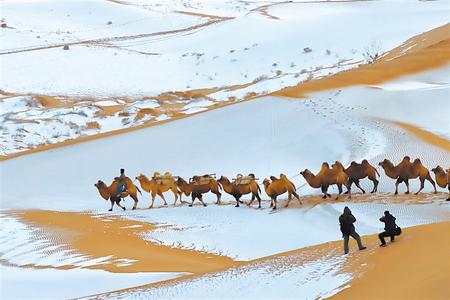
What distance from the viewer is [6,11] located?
75062 millimetres

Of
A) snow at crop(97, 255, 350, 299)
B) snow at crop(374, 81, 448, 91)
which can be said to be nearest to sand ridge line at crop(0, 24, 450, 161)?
snow at crop(374, 81, 448, 91)

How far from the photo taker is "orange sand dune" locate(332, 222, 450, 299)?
9141 millimetres

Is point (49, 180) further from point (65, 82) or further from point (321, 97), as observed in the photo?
point (65, 82)

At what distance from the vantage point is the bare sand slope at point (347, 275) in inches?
374

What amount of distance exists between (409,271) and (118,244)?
7927 millimetres

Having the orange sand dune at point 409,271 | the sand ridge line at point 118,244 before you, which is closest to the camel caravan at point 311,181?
the sand ridge line at point 118,244

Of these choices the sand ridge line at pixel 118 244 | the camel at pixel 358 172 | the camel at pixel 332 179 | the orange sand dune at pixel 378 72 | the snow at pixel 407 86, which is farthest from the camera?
the orange sand dune at pixel 378 72

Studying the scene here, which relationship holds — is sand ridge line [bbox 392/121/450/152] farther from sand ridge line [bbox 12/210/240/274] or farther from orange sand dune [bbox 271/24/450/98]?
sand ridge line [bbox 12/210/240/274]

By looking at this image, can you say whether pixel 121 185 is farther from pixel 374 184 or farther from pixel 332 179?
pixel 374 184

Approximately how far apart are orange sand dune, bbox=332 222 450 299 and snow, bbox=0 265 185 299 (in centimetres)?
367

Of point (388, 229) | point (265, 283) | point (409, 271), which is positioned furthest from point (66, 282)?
point (409, 271)

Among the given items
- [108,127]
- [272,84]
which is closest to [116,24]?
[272,84]

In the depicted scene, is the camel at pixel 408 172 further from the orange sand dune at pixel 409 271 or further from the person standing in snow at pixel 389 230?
the person standing in snow at pixel 389 230

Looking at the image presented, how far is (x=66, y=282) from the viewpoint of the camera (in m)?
13.5
